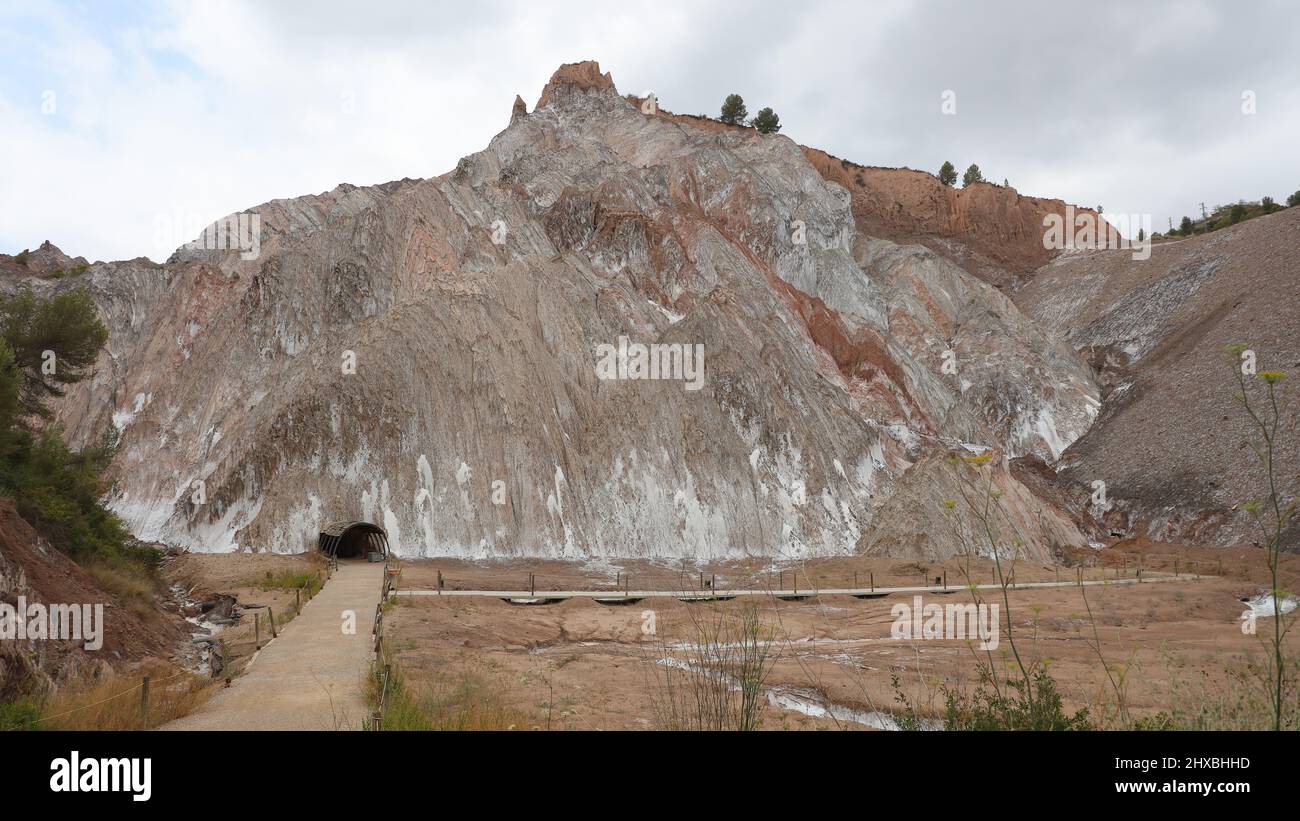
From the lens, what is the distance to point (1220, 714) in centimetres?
621

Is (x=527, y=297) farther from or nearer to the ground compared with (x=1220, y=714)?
farther from the ground

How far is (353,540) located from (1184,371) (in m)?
59.3

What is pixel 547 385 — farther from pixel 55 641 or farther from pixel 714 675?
pixel 714 675

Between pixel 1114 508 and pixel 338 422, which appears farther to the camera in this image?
pixel 1114 508

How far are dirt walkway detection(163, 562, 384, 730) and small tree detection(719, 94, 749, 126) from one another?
4003 inches

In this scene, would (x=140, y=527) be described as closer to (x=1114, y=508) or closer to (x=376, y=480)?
(x=376, y=480)

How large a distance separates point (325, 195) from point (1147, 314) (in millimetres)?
75569

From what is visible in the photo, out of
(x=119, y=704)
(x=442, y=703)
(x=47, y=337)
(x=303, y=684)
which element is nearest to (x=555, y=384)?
(x=47, y=337)

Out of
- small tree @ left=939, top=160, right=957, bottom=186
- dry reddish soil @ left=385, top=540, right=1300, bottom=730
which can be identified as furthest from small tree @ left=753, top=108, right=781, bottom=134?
dry reddish soil @ left=385, top=540, right=1300, bottom=730

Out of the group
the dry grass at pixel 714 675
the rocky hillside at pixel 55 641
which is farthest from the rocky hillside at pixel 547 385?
the rocky hillside at pixel 55 641

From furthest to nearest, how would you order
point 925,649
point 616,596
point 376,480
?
point 376,480 → point 616,596 → point 925,649

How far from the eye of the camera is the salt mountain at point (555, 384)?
38.6m
